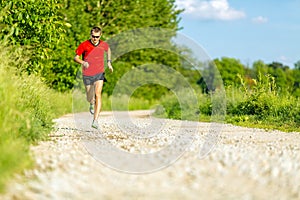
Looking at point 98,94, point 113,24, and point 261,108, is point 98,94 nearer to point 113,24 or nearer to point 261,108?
point 261,108

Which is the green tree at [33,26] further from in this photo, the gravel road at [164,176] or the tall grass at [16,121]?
the gravel road at [164,176]

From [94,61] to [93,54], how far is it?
0.76ft

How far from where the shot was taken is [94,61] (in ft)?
38.2

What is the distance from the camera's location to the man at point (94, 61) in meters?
11.5

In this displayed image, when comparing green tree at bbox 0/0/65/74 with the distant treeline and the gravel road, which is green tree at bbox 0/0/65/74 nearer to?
the distant treeline

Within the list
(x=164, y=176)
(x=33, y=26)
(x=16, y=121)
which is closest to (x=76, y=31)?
(x=33, y=26)

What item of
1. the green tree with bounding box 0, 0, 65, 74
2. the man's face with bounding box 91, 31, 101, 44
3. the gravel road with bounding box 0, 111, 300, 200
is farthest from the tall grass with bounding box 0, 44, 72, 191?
the man's face with bounding box 91, 31, 101, 44

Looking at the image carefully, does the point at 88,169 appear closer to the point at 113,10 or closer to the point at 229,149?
the point at 229,149

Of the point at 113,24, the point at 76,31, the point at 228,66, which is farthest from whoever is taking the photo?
the point at 228,66

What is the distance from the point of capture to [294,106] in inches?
627

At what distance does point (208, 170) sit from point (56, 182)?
172 centimetres

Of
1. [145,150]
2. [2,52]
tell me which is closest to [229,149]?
[145,150]

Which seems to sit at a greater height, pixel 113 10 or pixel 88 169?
pixel 113 10

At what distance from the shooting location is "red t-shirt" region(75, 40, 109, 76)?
11.5m
